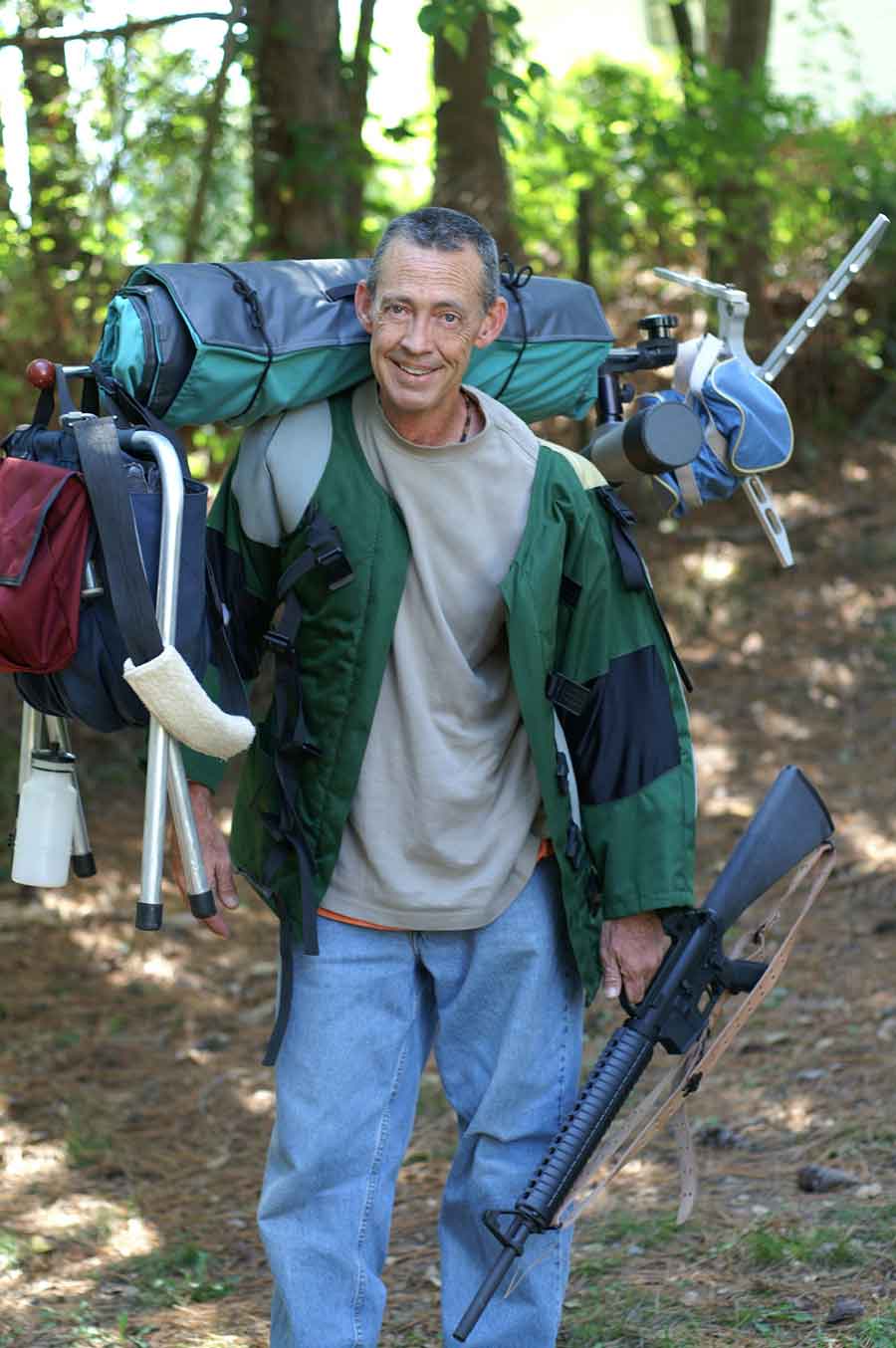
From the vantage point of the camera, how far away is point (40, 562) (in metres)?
2.45

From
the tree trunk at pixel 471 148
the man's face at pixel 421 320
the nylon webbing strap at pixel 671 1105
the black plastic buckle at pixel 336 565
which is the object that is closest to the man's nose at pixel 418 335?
the man's face at pixel 421 320

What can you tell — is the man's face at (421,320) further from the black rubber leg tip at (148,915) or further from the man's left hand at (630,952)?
the man's left hand at (630,952)

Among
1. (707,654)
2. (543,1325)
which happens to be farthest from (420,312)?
(707,654)

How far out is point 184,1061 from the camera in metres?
5.44

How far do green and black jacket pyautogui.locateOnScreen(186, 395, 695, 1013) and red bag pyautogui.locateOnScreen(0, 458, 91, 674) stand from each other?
434 millimetres

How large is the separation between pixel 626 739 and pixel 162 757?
2.93ft

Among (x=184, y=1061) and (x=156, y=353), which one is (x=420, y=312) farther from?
(x=184, y=1061)

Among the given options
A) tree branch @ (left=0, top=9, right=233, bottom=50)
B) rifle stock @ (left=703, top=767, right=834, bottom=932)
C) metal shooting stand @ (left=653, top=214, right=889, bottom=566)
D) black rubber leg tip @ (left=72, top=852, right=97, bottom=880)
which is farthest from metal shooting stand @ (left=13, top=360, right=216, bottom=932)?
tree branch @ (left=0, top=9, right=233, bottom=50)

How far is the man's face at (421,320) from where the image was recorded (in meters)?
2.72

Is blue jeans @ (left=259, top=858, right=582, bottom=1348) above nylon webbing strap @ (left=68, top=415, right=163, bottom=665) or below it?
below

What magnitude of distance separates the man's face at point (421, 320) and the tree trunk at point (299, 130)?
13.0 feet

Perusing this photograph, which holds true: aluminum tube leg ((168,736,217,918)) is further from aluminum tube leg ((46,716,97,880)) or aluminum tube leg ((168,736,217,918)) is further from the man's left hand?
the man's left hand

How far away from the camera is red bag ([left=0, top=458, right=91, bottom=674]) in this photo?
2.43m

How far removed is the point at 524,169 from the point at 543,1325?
→ 7.36m
